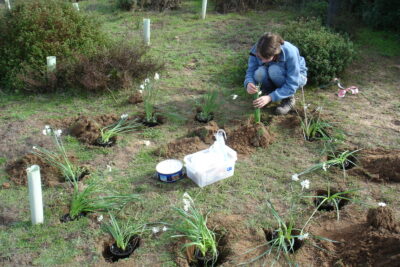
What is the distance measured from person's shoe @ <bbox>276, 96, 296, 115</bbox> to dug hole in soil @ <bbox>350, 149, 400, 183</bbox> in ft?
3.49

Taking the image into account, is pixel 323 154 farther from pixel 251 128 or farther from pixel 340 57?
pixel 340 57

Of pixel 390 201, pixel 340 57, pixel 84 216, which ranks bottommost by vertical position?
pixel 84 216

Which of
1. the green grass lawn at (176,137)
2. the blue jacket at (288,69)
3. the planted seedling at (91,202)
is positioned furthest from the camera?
the blue jacket at (288,69)

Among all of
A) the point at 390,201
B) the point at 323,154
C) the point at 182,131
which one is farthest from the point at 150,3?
the point at 390,201

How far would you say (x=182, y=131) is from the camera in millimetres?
4320

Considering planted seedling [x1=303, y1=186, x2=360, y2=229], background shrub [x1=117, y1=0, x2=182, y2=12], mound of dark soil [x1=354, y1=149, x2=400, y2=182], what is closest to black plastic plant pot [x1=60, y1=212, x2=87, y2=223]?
planted seedling [x1=303, y1=186, x2=360, y2=229]

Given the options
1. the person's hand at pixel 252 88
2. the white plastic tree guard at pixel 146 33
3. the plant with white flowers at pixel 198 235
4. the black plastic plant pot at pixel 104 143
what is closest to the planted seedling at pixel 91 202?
the plant with white flowers at pixel 198 235

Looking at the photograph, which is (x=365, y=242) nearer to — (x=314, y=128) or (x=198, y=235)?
(x=198, y=235)

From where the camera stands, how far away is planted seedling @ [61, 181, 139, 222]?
313cm

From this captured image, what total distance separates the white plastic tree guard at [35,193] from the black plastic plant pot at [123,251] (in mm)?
626

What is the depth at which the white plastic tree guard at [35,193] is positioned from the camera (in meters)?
2.78

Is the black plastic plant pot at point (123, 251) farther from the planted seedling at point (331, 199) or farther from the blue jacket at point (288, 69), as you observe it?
the blue jacket at point (288, 69)

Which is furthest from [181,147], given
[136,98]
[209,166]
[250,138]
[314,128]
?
[314,128]

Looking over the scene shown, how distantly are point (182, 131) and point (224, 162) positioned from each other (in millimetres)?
963
